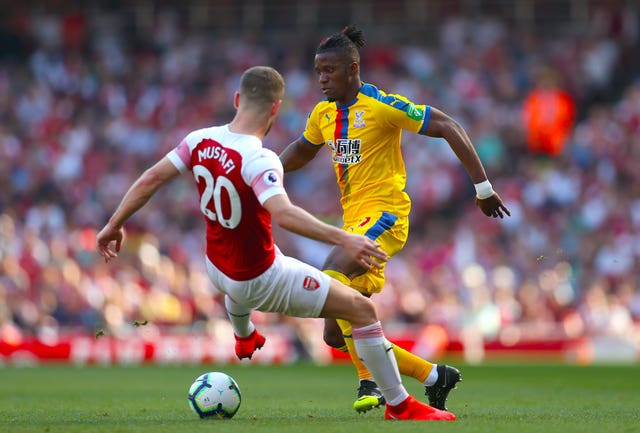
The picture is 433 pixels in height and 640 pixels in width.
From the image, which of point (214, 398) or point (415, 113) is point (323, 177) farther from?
point (214, 398)

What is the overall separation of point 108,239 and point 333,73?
212 cm

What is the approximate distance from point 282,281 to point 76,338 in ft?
48.1

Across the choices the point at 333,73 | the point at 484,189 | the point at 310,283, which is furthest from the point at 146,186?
the point at 484,189

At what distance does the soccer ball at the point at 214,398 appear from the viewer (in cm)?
807

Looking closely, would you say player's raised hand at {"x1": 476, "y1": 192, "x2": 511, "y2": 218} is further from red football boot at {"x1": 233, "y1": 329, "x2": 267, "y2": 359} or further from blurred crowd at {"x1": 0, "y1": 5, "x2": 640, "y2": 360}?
blurred crowd at {"x1": 0, "y1": 5, "x2": 640, "y2": 360}

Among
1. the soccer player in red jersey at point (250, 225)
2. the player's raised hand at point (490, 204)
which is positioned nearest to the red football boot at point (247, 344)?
the soccer player in red jersey at point (250, 225)

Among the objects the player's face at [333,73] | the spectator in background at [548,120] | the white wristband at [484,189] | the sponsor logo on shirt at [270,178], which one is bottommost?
the sponsor logo on shirt at [270,178]

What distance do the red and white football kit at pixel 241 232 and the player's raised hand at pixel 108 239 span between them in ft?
1.98

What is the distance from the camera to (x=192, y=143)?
7379mm

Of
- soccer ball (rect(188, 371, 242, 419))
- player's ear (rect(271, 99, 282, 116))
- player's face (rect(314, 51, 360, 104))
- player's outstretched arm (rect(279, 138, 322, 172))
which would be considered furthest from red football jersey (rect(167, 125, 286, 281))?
player's outstretched arm (rect(279, 138, 322, 172))

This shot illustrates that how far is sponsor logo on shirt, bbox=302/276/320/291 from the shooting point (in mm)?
7285

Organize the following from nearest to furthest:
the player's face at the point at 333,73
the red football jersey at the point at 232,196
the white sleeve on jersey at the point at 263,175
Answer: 1. the white sleeve on jersey at the point at 263,175
2. the red football jersey at the point at 232,196
3. the player's face at the point at 333,73

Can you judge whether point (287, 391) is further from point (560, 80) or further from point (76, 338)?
point (560, 80)

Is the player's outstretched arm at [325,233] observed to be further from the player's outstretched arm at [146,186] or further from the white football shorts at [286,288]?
the player's outstretched arm at [146,186]
